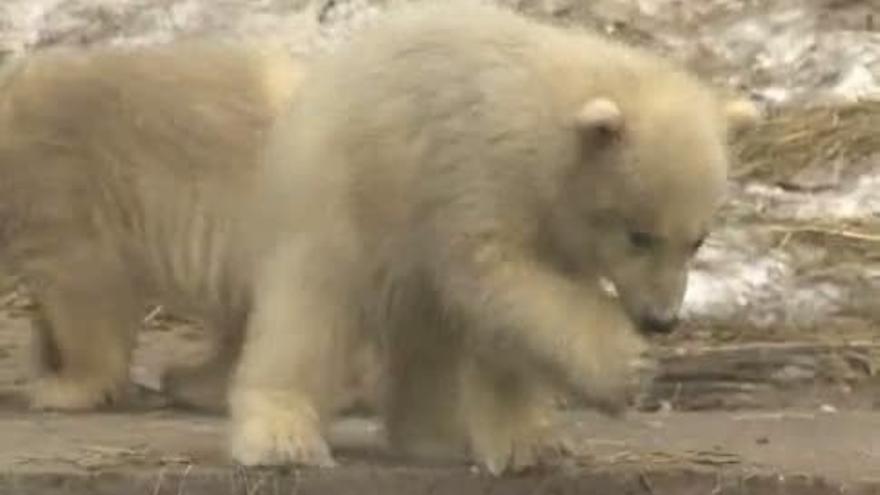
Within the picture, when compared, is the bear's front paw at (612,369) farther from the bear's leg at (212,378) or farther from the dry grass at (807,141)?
the dry grass at (807,141)

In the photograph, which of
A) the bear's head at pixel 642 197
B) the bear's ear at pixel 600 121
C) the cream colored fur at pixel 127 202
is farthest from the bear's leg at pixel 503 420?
the cream colored fur at pixel 127 202

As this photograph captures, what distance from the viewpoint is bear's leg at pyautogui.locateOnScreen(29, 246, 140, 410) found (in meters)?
5.33

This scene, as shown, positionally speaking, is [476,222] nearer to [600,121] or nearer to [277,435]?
[600,121]

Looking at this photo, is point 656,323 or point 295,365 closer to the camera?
point 656,323

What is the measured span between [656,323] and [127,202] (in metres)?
1.49

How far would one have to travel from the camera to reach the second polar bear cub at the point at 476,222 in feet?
14.0

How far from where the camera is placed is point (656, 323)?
14.1 ft

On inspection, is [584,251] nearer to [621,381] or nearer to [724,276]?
[621,381]

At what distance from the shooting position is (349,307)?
4.50 m

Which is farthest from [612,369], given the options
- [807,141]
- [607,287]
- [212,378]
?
[807,141]

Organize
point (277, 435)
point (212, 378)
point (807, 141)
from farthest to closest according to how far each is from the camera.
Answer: point (807, 141)
point (212, 378)
point (277, 435)

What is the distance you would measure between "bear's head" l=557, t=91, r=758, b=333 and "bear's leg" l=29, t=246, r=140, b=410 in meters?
1.35

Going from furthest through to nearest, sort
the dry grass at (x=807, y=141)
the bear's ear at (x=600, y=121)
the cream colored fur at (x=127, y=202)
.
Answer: the dry grass at (x=807, y=141) → the cream colored fur at (x=127, y=202) → the bear's ear at (x=600, y=121)

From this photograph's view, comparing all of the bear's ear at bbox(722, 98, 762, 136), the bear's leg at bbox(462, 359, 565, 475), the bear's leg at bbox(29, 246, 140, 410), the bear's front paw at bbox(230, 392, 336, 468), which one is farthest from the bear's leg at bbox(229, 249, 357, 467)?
the bear's leg at bbox(29, 246, 140, 410)
